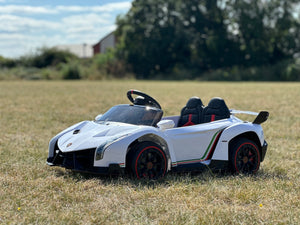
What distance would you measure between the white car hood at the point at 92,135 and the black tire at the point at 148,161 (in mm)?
330

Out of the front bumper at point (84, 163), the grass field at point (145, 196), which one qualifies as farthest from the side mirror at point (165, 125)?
the front bumper at point (84, 163)

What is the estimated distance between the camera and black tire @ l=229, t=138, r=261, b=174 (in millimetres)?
6055

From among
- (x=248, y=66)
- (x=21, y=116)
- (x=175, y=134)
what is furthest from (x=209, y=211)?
(x=248, y=66)

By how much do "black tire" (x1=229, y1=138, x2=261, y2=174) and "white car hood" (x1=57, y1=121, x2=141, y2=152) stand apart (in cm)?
150

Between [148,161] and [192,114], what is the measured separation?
70.3 inches

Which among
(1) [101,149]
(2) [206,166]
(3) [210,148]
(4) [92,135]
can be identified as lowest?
(2) [206,166]

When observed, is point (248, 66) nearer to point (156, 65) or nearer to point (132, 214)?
point (156, 65)

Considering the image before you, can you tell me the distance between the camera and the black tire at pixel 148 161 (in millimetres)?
5348

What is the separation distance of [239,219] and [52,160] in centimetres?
299

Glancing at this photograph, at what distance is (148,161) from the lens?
5457 millimetres

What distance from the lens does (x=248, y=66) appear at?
54031 mm

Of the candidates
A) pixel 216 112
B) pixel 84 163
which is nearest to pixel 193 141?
pixel 216 112

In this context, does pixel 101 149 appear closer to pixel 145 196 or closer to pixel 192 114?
pixel 145 196

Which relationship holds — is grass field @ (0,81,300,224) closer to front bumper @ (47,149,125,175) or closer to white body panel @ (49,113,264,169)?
front bumper @ (47,149,125,175)
